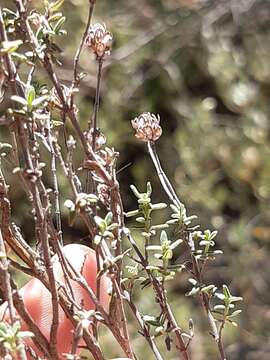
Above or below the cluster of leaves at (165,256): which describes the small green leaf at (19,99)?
above

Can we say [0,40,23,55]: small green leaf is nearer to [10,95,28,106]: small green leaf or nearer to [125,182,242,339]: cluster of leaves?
[10,95,28,106]: small green leaf

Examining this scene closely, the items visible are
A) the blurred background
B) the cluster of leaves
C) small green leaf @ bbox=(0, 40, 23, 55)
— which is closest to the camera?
small green leaf @ bbox=(0, 40, 23, 55)

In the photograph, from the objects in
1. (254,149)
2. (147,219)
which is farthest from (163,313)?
(254,149)

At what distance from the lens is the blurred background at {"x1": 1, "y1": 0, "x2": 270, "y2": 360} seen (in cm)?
245

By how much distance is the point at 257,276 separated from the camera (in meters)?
2.56

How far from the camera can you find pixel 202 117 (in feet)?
8.21

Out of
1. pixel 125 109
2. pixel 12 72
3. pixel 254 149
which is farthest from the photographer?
pixel 125 109

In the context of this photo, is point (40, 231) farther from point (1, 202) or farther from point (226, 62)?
point (226, 62)

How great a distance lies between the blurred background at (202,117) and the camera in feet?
8.05

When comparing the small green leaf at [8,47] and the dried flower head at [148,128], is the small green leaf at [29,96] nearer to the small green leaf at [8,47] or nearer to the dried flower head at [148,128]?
the small green leaf at [8,47]

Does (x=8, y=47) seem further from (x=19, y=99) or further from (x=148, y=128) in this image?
(x=148, y=128)

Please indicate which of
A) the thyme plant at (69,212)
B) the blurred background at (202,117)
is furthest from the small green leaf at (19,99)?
the blurred background at (202,117)

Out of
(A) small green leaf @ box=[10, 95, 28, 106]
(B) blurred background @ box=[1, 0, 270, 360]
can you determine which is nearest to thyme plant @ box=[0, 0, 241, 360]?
(A) small green leaf @ box=[10, 95, 28, 106]

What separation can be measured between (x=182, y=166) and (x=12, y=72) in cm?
202
